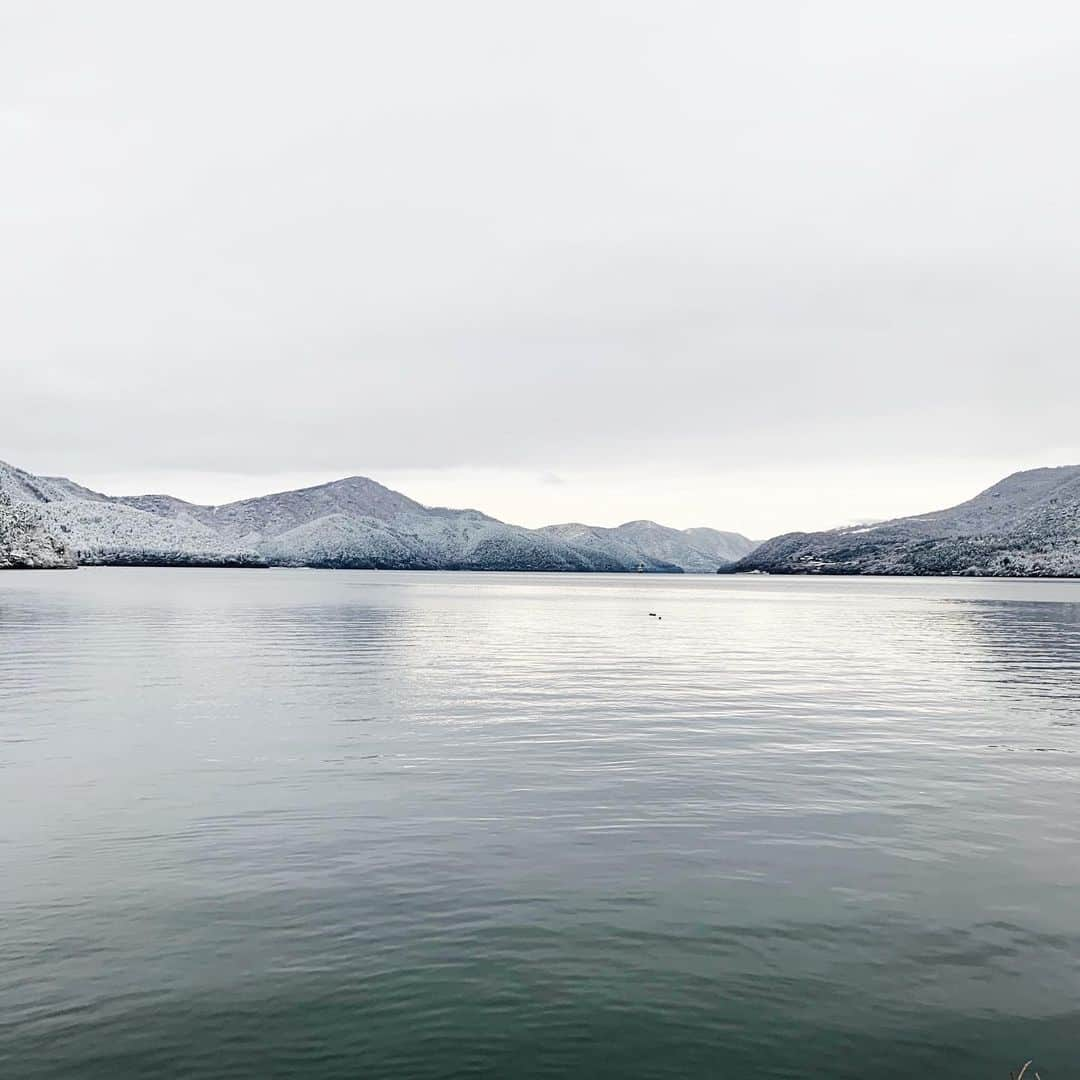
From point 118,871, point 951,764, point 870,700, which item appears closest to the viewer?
point 118,871

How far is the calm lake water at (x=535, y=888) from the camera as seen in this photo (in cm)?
1275

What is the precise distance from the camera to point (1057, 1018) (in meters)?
13.5

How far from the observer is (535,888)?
61.6 ft

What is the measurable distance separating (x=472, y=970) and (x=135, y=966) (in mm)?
5623

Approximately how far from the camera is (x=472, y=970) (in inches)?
583

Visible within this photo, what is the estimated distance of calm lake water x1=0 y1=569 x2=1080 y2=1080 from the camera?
1275cm

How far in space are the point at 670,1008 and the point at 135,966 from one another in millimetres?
8828

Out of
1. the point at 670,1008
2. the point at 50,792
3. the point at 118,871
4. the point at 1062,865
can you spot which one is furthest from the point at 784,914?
the point at 50,792

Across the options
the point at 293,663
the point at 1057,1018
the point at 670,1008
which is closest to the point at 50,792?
the point at 670,1008

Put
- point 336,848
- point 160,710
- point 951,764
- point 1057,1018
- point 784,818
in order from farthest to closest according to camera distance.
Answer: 1. point 160,710
2. point 951,764
3. point 784,818
4. point 336,848
5. point 1057,1018

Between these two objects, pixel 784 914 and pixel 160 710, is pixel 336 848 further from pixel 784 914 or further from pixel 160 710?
pixel 160 710

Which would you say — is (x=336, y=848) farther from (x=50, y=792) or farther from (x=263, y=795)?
(x=50, y=792)

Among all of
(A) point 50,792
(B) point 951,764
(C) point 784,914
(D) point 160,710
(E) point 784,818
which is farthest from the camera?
(D) point 160,710

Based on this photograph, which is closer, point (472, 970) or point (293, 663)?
point (472, 970)
